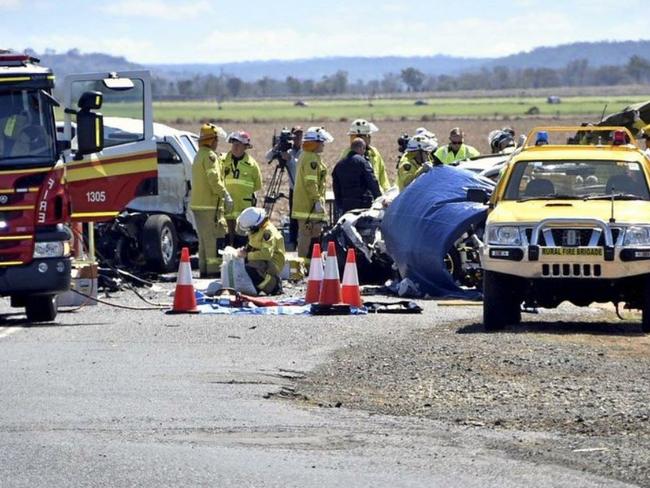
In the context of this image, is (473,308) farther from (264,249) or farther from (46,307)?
(46,307)

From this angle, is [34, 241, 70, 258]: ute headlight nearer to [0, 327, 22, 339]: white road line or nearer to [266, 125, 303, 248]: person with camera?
[0, 327, 22, 339]: white road line

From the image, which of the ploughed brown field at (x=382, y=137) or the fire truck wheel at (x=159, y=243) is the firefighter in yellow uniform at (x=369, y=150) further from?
the ploughed brown field at (x=382, y=137)

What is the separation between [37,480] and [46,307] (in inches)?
337

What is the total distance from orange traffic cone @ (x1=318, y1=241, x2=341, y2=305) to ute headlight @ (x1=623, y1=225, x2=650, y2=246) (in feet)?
11.3

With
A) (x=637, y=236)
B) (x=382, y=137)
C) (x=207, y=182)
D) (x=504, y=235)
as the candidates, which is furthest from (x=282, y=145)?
(x=382, y=137)

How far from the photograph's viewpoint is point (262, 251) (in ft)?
61.6

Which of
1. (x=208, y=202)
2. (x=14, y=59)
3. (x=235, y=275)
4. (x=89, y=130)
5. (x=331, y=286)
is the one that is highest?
(x=14, y=59)

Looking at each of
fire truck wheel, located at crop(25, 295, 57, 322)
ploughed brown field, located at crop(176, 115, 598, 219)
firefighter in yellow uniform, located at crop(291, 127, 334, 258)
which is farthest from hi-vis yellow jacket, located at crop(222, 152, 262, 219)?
ploughed brown field, located at crop(176, 115, 598, 219)

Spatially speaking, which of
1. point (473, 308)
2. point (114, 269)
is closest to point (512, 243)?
point (473, 308)

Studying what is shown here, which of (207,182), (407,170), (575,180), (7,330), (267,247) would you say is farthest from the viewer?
(407,170)

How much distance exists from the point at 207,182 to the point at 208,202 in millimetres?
272

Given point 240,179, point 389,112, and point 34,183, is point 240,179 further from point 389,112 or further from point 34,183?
point 389,112

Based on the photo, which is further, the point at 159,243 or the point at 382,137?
the point at 382,137

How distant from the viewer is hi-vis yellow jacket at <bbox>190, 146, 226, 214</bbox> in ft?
71.2
